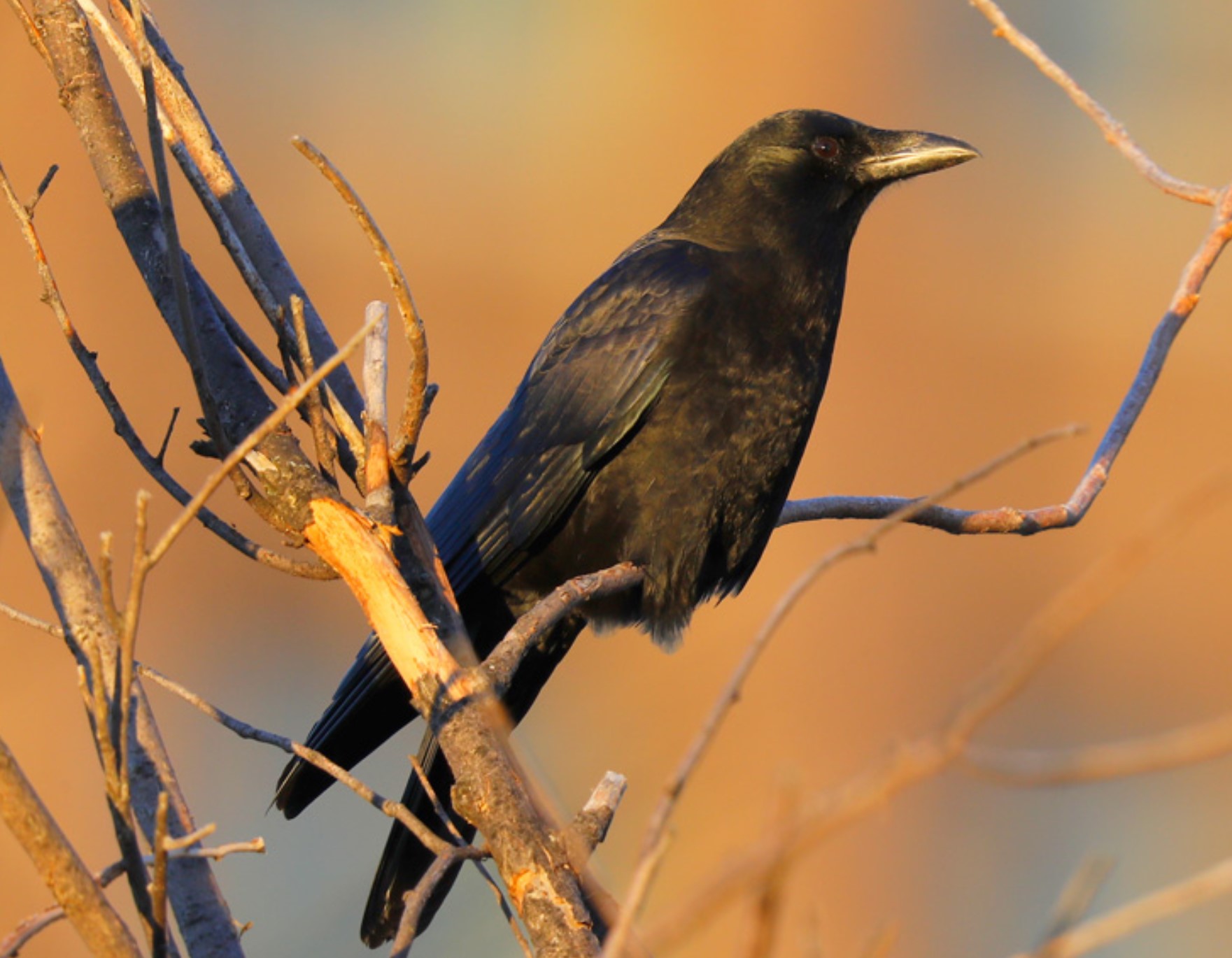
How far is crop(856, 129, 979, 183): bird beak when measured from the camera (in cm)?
417

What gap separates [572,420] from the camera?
395cm

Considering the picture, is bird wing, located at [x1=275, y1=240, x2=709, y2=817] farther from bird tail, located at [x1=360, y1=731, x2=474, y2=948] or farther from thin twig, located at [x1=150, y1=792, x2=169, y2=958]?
thin twig, located at [x1=150, y1=792, x2=169, y2=958]

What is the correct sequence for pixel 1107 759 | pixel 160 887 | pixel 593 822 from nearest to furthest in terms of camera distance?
pixel 1107 759
pixel 160 887
pixel 593 822

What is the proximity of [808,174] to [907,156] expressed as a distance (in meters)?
0.29

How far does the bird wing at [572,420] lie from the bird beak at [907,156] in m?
0.60

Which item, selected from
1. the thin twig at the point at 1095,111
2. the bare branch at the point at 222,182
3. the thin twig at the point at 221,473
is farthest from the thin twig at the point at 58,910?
the thin twig at the point at 1095,111

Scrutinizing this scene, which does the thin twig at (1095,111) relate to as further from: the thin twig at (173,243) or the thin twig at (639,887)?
the thin twig at (639,887)

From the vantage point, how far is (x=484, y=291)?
11.1 meters

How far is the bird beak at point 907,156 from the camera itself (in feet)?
13.7

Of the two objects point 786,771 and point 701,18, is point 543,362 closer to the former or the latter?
point 786,771

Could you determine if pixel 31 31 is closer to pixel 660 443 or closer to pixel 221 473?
pixel 221 473

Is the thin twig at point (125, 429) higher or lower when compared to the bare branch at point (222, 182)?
lower

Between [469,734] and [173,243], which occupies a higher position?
[173,243]

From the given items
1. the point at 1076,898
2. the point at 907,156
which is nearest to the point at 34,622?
the point at 1076,898
